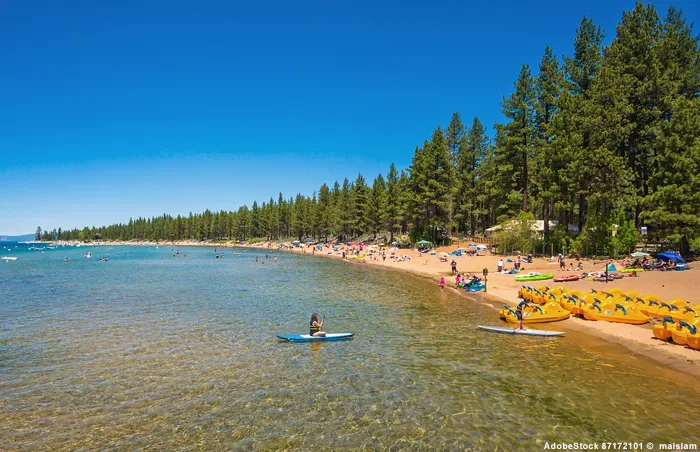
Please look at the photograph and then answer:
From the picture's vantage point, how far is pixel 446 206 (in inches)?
2982

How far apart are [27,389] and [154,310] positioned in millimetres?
15179

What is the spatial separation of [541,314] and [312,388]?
15.8 m

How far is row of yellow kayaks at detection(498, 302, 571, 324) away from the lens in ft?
76.3

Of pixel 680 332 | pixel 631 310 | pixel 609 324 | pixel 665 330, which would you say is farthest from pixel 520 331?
pixel 680 332

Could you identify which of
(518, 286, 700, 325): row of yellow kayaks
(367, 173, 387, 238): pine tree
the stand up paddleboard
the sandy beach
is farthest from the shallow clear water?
(367, 173, 387, 238): pine tree

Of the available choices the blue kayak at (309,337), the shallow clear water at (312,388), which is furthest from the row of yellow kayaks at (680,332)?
the blue kayak at (309,337)

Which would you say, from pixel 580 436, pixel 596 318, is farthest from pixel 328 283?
pixel 580 436

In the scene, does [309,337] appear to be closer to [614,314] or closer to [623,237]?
[614,314]

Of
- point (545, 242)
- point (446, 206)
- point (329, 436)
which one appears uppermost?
point (446, 206)

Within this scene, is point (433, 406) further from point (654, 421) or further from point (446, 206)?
point (446, 206)

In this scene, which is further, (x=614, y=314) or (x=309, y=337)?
(x=614, y=314)

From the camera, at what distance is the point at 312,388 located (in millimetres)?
14406

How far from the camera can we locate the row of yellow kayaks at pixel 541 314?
76.3 feet

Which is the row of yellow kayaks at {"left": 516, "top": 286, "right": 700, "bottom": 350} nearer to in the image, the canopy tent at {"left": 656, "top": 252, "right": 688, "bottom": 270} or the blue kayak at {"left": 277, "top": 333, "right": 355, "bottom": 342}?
the blue kayak at {"left": 277, "top": 333, "right": 355, "bottom": 342}
